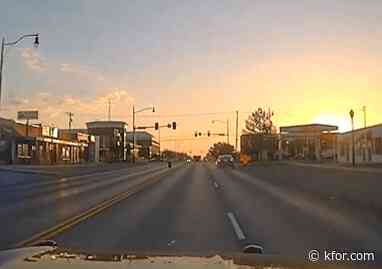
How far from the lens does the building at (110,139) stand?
16288 centimetres

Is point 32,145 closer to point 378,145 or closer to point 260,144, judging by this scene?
point 260,144

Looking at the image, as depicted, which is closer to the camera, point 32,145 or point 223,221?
point 223,221

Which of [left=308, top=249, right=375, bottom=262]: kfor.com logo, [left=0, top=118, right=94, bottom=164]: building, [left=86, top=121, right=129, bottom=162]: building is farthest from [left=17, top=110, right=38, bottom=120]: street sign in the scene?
[left=308, top=249, right=375, bottom=262]: kfor.com logo

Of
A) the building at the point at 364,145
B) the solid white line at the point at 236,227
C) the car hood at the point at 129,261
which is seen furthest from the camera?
the building at the point at 364,145

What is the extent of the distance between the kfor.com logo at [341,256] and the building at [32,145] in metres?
82.0

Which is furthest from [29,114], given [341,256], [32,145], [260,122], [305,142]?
[305,142]

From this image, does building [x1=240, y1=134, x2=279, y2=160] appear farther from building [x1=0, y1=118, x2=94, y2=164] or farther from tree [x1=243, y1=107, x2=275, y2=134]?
building [x1=0, y1=118, x2=94, y2=164]

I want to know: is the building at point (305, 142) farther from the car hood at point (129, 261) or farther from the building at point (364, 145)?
the car hood at point (129, 261)

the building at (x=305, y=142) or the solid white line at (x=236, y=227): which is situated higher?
the building at (x=305, y=142)

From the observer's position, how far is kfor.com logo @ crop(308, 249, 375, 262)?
28.6 ft

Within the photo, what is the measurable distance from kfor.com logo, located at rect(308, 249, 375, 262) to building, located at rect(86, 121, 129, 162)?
146 m

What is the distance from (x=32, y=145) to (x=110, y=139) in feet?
265

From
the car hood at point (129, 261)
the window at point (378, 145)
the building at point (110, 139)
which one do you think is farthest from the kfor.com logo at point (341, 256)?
the building at point (110, 139)

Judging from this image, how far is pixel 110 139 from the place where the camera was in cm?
17338
